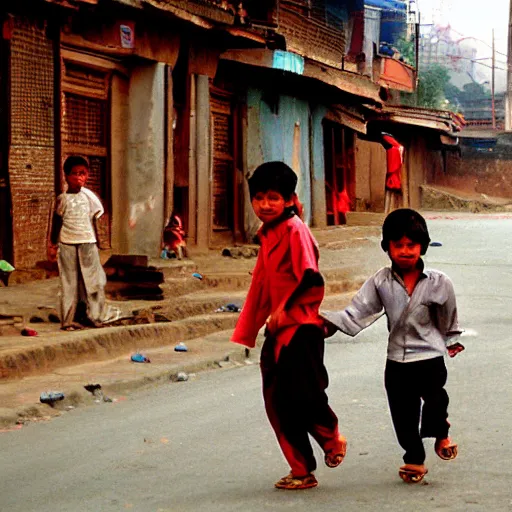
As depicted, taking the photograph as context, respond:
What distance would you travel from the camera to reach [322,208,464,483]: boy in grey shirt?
5.39 m

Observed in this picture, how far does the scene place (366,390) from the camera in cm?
814

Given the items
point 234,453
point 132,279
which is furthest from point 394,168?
point 234,453

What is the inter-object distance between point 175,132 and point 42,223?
14.2 feet

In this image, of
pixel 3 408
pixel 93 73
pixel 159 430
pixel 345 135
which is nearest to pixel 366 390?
pixel 159 430

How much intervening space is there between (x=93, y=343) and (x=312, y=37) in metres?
17.7

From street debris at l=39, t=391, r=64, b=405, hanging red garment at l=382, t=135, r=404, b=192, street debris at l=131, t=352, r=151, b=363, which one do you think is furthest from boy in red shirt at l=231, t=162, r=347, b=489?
hanging red garment at l=382, t=135, r=404, b=192

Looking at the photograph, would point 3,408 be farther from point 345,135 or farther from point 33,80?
point 345,135

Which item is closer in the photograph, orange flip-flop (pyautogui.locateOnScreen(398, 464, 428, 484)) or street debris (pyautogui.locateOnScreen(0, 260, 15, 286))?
orange flip-flop (pyautogui.locateOnScreen(398, 464, 428, 484))

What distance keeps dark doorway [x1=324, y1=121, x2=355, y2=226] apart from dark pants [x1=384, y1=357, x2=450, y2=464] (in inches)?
903

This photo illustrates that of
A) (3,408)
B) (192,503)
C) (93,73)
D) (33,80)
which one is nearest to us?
(192,503)

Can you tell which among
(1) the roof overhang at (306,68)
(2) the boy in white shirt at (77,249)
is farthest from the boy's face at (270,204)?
(1) the roof overhang at (306,68)

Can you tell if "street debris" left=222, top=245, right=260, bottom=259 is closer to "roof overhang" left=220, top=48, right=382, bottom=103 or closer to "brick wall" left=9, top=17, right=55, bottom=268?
"roof overhang" left=220, top=48, right=382, bottom=103

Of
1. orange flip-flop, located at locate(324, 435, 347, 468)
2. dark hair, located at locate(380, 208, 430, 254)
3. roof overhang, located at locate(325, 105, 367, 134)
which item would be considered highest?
roof overhang, located at locate(325, 105, 367, 134)

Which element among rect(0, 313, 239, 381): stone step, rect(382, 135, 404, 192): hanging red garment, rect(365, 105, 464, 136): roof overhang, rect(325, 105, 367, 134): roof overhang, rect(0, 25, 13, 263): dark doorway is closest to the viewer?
rect(0, 313, 239, 381): stone step
